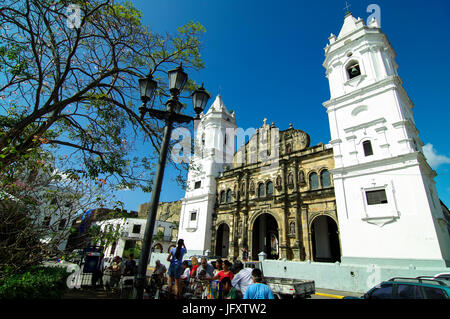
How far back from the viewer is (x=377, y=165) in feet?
44.8

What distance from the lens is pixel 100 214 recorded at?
5512 mm

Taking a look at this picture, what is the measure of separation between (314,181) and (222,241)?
11571mm

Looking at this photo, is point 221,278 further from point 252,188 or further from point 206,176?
point 206,176

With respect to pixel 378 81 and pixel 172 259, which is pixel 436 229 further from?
pixel 172 259

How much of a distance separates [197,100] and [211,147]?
20.3 m

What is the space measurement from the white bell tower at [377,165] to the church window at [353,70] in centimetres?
7

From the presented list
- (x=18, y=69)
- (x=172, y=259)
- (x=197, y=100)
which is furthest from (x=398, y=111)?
(x=18, y=69)

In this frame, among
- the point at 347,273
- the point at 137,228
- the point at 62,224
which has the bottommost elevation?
the point at 347,273

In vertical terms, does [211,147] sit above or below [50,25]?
above

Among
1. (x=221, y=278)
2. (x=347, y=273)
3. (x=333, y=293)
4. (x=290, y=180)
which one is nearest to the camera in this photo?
(x=221, y=278)

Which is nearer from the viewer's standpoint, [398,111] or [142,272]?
[142,272]

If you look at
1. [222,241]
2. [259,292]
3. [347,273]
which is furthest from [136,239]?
[259,292]

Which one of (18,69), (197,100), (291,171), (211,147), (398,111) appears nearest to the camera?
(197,100)

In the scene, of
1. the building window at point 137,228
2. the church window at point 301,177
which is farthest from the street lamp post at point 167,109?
the building window at point 137,228
